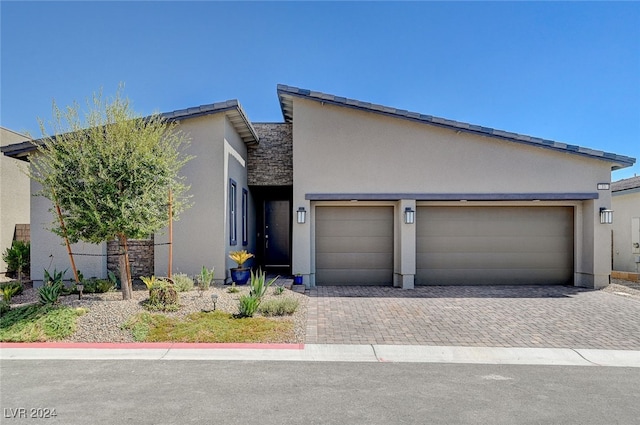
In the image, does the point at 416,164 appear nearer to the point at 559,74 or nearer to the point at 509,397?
the point at 559,74

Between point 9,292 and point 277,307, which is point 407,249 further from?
point 9,292

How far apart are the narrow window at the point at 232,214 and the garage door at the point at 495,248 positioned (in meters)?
5.69

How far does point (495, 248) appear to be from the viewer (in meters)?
12.4

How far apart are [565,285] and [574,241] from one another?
1406 mm

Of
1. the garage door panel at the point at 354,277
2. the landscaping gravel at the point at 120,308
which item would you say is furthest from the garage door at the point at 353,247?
the landscaping gravel at the point at 120,308

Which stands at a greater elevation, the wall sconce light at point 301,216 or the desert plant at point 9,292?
the wall sconce light at point 301,216

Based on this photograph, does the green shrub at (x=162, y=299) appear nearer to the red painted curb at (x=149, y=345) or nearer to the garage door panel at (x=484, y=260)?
the red painted curb at (x=149, y=345)

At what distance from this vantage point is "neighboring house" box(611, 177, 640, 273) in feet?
49.0

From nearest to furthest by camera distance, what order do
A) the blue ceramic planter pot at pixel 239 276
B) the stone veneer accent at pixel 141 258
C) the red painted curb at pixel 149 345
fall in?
the red painted curb at pixel 149 345, the blue ceramic planter pot at pixel 239 276, the stone veneer accent at pixel 141 258

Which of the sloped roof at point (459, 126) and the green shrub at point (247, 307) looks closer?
the green shrub at point (247, 307)

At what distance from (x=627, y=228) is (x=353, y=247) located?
11486 mm

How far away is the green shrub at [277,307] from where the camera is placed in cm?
788

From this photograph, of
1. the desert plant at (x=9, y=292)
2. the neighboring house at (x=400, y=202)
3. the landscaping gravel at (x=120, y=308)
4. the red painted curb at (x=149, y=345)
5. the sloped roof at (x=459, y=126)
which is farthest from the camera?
the sloped roof at (x=459, y=126)

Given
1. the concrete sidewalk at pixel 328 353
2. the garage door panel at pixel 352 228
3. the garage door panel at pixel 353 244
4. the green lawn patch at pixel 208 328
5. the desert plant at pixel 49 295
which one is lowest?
the concrete sidewalk at pixel 328 353
